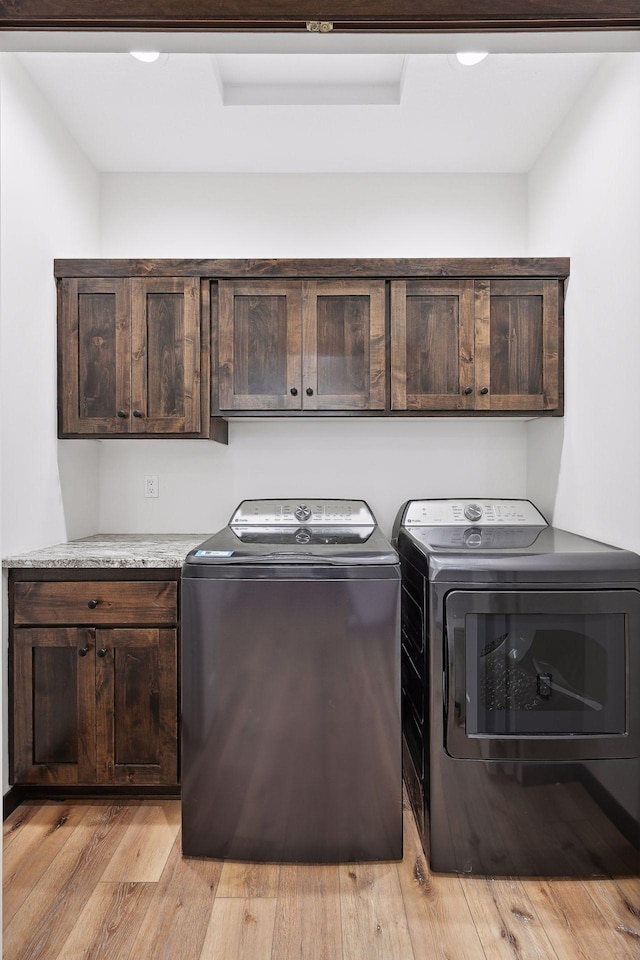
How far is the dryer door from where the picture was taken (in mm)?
1817

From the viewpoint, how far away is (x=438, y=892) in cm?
174

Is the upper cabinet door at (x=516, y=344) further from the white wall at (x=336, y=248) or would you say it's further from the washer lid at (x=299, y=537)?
the washer lid at (x=299, y=537)

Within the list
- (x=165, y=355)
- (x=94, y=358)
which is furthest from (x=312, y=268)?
(x=94, y=358)

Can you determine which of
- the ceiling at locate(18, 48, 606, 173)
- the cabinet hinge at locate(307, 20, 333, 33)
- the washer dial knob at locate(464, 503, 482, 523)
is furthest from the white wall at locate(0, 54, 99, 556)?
the washer dial knob at locate(464, 503, 482, 523)

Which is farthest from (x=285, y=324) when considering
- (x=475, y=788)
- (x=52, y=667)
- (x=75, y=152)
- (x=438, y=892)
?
(x=438, y=892)

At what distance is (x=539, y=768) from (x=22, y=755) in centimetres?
176

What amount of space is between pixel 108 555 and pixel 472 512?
1458 mm

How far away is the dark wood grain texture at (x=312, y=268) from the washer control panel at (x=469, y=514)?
3.07ft

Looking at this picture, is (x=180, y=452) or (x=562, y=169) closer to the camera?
(x=562, y=169)

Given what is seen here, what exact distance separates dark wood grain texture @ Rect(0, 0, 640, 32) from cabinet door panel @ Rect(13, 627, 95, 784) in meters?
1.81

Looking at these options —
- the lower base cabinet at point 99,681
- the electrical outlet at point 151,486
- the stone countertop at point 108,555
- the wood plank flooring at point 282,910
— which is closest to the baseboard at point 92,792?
the lower base cabinet at point 99,681

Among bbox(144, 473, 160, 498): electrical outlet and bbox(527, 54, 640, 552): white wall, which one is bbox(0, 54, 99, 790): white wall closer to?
bbox(144, 473, 160, 498): electrical outlet

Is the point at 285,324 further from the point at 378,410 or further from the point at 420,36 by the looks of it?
the point at 420,36

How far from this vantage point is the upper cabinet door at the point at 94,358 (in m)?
2.48
